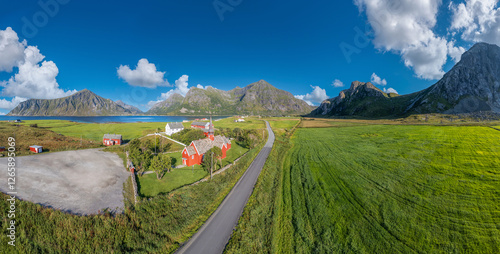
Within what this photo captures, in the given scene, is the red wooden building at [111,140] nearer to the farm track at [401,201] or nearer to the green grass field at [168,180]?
the green grass field at [168,180]

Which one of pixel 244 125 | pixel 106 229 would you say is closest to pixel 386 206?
pixel 106 229

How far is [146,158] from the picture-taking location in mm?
31703

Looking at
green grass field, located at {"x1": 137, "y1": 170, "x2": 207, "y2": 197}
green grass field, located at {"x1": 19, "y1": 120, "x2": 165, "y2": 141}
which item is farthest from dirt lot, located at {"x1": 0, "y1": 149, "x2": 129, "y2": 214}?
green grass field, located at {"x1": 19, "y1": 120, "x2": 165, "y2": 141}

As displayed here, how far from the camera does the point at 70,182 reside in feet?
84.6

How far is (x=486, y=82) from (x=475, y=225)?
23512cm

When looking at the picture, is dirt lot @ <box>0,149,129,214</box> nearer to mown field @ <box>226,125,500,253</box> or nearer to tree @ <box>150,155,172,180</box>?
tree @ <box>150,155,172,180</box>

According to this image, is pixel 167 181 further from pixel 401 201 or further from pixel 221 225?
pixel 401 201

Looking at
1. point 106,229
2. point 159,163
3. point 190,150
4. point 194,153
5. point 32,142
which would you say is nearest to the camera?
point 106,229

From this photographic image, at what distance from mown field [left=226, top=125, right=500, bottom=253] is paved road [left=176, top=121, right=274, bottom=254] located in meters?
1.09

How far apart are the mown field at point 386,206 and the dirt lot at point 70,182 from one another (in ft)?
65.1

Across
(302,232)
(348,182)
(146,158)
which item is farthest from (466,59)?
(146,158)

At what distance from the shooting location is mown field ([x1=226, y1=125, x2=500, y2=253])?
14812 millimetres

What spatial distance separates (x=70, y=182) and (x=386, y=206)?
149 ft

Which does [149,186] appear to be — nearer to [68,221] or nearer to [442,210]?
[68,221]
